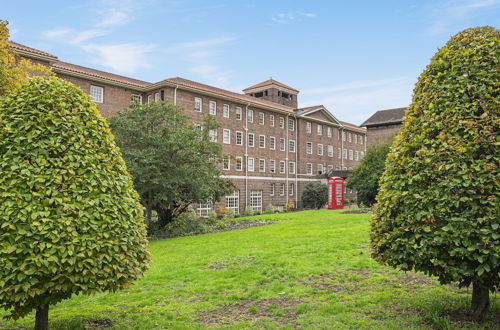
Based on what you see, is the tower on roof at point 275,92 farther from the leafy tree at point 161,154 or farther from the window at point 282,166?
the leafy tree at point 161,154

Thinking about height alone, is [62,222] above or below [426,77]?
below

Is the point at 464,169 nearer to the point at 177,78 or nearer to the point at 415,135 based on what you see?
the point at 415,135

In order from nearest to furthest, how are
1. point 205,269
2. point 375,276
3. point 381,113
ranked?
point 375,276
point 205,269
point 381,113

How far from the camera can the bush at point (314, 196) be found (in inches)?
1885

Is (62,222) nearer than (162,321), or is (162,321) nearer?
(62,222)

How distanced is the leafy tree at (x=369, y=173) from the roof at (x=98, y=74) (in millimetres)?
22007

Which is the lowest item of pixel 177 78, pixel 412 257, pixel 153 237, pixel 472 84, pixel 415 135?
pixel 153 237

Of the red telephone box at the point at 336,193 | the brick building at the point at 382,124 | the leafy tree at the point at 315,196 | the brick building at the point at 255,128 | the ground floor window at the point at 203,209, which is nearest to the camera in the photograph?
the brick building at the point at 255,128

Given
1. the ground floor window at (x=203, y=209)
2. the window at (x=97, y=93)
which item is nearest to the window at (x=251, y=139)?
the ground floor window at (x=203, y=209)

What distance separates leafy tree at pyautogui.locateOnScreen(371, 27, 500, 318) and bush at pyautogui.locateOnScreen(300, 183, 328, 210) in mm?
42102

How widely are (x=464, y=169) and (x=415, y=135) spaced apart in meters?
0.96

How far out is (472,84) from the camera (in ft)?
18.5

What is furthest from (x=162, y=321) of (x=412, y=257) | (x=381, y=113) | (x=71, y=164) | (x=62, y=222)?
(x=381, y=113)

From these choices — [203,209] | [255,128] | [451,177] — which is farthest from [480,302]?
[255,128]
